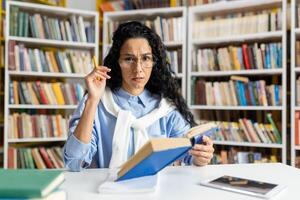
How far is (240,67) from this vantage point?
9.87ft

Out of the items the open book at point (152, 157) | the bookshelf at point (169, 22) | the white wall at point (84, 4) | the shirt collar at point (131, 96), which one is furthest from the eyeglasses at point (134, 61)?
the white wall at point (84, 4)

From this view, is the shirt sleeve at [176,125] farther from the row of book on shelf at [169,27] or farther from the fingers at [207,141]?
the row of book on shelf at [169,27]

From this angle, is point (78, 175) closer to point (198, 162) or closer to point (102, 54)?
point (198, 162)

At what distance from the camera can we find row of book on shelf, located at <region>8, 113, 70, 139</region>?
2988mm

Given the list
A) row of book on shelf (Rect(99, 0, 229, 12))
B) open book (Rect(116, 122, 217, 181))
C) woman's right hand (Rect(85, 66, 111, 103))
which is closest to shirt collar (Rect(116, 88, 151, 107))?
woman's right hand (Rect(85, 66, 111, 103))

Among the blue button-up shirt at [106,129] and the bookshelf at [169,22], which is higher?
the bookshelf at [169,22]

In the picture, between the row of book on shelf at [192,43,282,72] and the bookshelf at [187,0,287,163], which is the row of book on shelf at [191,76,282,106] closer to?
the bookshelf at [187,0,287,163]

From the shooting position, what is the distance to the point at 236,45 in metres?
3.19

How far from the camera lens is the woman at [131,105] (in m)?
1.38

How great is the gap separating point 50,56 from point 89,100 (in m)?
2.03

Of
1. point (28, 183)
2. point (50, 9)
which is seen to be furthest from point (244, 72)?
point (28, 183)

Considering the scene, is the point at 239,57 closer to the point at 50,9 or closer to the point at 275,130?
the point at 275,130

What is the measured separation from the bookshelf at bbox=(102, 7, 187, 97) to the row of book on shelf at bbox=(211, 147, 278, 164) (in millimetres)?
Result: 665

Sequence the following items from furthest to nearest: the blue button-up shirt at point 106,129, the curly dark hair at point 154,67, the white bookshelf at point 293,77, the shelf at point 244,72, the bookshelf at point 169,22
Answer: the bookshelf at point 169,22, the shelf at point 244,72, the white bookshelf at point 293,77, the curly dark hair at point 154,67, the blue button-up shirt at point 106,129
